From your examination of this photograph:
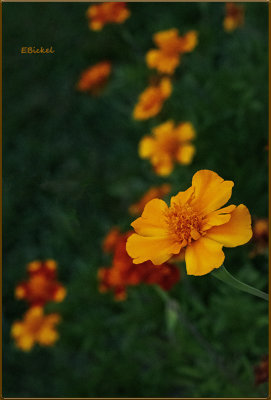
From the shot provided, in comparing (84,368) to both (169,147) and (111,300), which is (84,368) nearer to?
(111,300)

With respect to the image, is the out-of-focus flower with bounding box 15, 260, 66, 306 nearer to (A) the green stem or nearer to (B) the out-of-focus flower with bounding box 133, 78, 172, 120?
(B) the out-of-focus flower with bounding box 133, 78, 172, 120

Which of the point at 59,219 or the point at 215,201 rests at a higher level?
the point at 59,219

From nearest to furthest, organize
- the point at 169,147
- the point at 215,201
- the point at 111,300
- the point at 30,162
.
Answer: the point at 215,201 → the point at 169,147 → the point at 111,300 → the point at 30,162

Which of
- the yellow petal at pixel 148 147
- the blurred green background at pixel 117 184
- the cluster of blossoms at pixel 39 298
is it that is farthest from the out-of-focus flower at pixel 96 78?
the cluster of blossoms at pixel 39 298

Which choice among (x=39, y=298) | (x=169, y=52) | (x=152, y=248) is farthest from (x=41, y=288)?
(x=169, y=52)

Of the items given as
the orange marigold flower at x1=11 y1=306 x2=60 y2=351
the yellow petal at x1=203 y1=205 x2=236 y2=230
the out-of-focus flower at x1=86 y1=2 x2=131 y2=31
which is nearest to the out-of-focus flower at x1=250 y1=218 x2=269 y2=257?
the yellow petal at x1=203 y1=205 x2=236 y2=230

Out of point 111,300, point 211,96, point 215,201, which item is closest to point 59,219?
point 111,300
